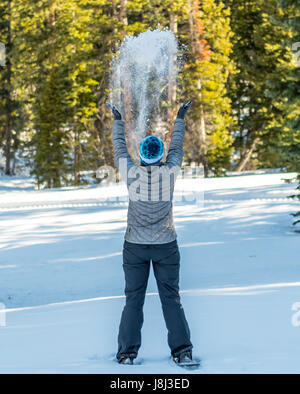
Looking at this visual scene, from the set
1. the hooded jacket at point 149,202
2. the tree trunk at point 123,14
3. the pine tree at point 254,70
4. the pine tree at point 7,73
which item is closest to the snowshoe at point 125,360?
the hooded jacket at point 149,202

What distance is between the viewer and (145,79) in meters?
27.5

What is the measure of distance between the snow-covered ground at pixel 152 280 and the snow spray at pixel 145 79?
217 inches

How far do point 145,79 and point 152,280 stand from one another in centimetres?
1833

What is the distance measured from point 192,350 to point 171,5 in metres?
25.6

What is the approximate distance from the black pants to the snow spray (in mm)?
20805

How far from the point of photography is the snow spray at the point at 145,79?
86.6 ft

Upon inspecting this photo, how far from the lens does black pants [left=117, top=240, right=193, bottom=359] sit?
4.55 m

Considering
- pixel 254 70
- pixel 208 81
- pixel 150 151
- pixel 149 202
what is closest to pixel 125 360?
pixel 149 202
